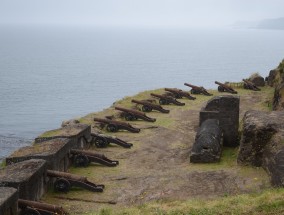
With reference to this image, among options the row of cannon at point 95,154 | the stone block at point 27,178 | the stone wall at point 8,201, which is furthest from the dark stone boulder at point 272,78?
the stone wall at point 8,201

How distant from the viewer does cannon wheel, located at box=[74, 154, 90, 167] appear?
1841cm

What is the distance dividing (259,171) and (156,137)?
777cm

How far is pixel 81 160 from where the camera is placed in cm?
1841

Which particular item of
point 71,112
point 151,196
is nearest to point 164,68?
point 71,112

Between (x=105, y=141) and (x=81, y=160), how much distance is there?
3091mm

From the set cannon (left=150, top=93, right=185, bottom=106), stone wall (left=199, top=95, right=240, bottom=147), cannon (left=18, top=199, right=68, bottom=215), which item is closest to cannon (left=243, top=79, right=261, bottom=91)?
cannon (left=150, top=93, right=185, bottom=106)

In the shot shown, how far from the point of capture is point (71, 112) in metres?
61.9

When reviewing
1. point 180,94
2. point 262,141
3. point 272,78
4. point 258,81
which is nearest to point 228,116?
point 262,141

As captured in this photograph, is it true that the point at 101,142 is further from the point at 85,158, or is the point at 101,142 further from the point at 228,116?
the point at 228,116

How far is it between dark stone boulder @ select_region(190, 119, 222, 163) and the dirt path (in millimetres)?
346

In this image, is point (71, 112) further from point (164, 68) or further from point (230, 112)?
point (164, 68)

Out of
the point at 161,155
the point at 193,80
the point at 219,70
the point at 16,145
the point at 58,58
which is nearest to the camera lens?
the point at 161,155

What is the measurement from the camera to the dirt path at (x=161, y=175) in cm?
1465

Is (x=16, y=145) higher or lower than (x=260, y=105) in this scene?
lower
